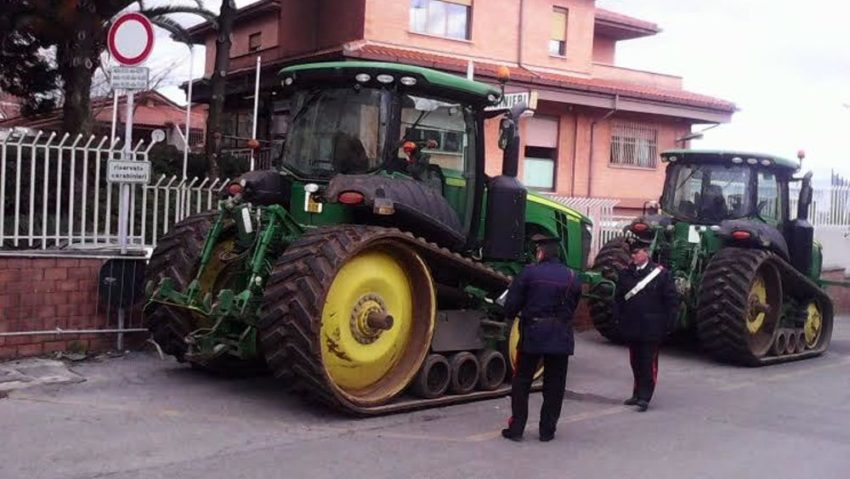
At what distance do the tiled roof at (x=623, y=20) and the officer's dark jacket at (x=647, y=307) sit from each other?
21940 mm

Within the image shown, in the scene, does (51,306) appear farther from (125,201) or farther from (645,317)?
(645,317)

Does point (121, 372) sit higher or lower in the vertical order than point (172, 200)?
lower

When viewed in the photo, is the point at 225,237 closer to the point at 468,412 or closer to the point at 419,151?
the point at 419,151

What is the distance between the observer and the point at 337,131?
8016mm

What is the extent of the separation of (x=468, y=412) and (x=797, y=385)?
167 inches

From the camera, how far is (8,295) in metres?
8.72

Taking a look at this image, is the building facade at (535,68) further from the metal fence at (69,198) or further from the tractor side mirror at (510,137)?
the tractor side mirror at (510,137)

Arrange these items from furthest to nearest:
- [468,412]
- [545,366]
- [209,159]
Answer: [209,159]
[468,412]
[545,366]

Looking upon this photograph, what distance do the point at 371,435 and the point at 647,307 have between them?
2949mm

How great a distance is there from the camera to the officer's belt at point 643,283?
8.54m

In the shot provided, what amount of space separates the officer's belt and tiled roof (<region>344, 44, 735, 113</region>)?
12970mm

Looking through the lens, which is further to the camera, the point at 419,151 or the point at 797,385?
the point at 797,385

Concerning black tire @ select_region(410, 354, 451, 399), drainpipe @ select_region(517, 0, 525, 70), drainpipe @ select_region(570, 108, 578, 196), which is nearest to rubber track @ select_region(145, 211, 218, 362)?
black tire @ select_region(410, 354, 451, 399)

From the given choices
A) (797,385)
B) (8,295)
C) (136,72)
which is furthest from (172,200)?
(797,385)
